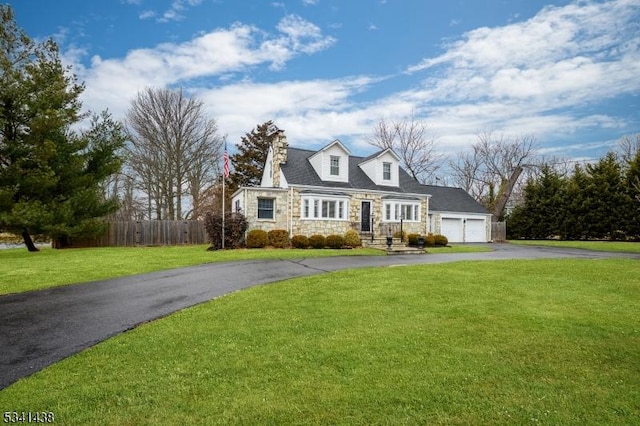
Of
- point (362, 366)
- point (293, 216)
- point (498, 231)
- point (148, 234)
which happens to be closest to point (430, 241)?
point (293, 216)

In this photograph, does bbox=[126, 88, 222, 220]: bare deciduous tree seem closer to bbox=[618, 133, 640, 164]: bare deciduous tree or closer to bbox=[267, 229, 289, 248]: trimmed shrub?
bbox=[267, 229, 289, 248]: trimmed shrub

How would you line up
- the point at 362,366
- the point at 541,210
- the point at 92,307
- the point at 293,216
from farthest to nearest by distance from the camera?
the point at 541,210, the point at 293,216, the point at 92,307, the point at 362,366

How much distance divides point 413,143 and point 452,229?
1378 cm

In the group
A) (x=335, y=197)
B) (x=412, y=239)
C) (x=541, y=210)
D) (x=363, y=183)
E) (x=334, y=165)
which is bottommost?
(x=412, y=239)

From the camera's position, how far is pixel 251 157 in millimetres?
38906

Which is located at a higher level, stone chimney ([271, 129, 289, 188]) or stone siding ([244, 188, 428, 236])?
stone chimney ([271, 129, 289, 188])

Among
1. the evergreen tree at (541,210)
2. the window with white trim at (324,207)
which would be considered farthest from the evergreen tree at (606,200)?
the window with white trim at (324,207)

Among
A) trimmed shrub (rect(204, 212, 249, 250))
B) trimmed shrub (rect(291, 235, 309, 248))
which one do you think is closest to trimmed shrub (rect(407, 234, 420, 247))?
trimmed shrub (rect(291, 235, 309, 248))

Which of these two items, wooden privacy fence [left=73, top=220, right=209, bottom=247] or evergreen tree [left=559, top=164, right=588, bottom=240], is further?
evergreen tree [left=559, top=164, right=588, bottom=240]

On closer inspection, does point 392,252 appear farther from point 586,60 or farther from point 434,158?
point 434,158

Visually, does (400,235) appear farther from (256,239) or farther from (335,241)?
(256,239)

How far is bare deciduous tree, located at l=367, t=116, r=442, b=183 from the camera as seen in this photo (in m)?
40.2

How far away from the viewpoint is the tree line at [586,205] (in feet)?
91.8

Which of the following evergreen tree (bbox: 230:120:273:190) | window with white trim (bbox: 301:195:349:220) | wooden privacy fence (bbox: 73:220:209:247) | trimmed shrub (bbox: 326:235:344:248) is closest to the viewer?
trimmed shrub (bbox: 326:235:344:248)
